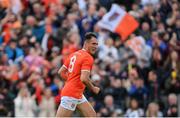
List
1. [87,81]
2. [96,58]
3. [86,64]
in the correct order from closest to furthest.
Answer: [87,81]
[86,64]
[96,58]

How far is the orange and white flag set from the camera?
23781 millimetres

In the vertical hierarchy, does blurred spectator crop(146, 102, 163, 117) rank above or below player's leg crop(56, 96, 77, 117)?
below

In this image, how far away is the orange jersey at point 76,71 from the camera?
15.7m

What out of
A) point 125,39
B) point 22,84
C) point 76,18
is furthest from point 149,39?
point 22,84

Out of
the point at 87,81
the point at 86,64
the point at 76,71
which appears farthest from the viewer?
the point at 76,71

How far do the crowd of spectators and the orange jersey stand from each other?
625 centimetres

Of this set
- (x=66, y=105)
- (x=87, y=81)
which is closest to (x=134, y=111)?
(x=66, y=105)

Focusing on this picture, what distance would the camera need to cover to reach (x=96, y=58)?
76.6 ft

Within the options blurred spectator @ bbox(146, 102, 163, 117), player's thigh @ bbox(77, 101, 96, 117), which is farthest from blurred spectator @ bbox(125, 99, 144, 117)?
player's thigh @ bbox(77, 101, 96, 117)

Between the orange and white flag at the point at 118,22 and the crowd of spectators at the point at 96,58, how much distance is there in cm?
19

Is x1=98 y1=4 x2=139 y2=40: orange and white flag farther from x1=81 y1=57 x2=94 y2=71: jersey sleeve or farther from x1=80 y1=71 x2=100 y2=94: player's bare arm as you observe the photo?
x1=80 y1=71 x2=100 y2=94: player's bare arm

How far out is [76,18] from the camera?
2409 centimetres

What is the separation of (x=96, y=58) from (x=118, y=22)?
131 centimetres

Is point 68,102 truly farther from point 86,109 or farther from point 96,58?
point 96,58
